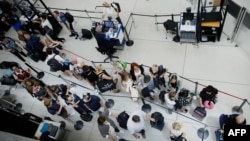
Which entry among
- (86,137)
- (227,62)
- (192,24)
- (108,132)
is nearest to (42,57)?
(86,137)

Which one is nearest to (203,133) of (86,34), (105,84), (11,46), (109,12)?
(105,84)

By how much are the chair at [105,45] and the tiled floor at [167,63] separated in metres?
0.33

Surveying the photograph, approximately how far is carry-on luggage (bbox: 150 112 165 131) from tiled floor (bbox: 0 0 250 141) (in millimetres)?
187

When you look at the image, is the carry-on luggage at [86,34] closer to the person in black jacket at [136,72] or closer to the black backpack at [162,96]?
the person in black jacket at [136,72]

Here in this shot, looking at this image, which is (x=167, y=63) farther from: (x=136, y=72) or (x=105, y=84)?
(x=105, y=84)

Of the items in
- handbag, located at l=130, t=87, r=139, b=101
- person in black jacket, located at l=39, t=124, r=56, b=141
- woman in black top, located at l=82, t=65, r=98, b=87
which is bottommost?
person in black jacket, located at l=39, t=124, r=56, b=141

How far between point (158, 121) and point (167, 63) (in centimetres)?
269

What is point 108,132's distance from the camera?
6258mm

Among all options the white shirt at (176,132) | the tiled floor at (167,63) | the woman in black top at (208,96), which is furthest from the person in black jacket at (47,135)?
the woman in black top at (208,96)

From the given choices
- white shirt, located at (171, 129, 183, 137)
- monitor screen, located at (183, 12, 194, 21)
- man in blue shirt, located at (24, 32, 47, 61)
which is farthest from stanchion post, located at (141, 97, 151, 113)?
man in blue shirt, located at (24, 32, 47, 61)

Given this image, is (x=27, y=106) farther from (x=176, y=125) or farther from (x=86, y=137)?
(x=176, y=125)

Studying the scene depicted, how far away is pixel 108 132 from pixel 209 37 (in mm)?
5398

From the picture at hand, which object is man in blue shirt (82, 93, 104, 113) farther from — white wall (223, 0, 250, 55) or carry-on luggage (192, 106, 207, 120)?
white wall (223, 0, 250, 55)

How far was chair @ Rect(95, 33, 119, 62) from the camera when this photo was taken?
8.85 m
